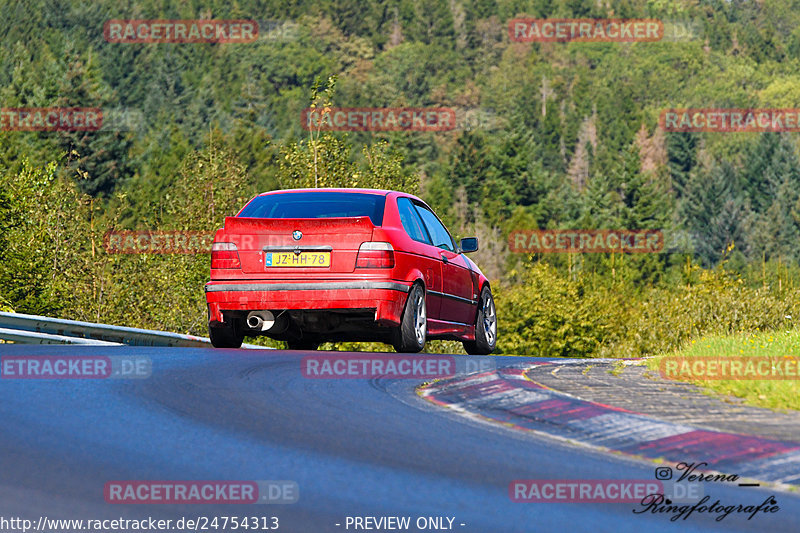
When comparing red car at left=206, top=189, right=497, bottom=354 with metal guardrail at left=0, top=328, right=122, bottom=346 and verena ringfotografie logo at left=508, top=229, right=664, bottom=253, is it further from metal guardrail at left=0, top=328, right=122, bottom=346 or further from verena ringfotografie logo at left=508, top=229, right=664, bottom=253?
verena ringfotografie logo at left=508, top=229, right=664, bottom=253

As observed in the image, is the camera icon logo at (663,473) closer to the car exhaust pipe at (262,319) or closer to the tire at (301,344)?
the car exhaust pipe at (262,319)

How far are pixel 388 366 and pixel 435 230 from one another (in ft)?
12.2

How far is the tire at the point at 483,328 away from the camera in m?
14.8

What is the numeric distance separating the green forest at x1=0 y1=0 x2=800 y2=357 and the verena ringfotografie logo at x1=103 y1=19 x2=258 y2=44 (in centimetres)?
217

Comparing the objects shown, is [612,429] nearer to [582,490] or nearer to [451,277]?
[582,490]

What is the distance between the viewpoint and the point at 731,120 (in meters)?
158

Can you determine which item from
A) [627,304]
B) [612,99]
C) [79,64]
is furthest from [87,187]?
[612,99]

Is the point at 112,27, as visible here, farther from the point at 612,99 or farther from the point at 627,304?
the point at 627,304

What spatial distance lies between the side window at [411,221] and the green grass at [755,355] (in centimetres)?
276

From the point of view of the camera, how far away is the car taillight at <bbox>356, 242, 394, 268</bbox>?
11641 millimetres

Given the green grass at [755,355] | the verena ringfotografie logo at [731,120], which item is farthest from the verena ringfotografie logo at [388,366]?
the verena ringfotografie logo at [731,120]

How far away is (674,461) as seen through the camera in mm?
6059

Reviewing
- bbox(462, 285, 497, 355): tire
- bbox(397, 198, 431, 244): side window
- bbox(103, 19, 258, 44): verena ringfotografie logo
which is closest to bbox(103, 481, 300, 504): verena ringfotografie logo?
bbox(397, 198, 431, 244): side window

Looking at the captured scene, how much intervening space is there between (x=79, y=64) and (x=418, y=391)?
99.1 m
